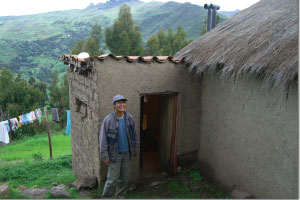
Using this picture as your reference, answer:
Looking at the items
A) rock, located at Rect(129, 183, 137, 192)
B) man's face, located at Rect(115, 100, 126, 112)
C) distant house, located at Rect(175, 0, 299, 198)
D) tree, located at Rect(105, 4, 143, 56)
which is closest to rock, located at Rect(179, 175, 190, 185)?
distant house, located at Rect(175, 0, 299, 198)

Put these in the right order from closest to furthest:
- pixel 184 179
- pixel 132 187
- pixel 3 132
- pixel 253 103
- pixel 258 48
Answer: pixel 258 48, pixel 253 103, pixel 132 187, pixel 184 179, pixel 3 132

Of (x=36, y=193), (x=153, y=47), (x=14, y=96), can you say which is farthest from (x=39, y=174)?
(x=153, y=47)

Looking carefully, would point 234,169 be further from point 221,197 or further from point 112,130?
point 112,130

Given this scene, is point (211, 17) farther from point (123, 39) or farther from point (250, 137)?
point (123, 39)

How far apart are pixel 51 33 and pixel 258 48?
5758cm

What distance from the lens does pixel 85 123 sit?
538 cm

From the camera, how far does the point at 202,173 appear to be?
17.5 ft

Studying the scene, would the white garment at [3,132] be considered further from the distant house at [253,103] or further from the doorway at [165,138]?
the distant house at [253,103]

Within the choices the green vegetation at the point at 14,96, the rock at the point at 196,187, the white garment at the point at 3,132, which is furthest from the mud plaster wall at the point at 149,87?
the green vegetation at the point at 14,96

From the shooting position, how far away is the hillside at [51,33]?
40613mm

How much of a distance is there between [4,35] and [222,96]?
185ft

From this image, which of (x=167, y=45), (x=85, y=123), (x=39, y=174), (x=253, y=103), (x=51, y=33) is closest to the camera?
(x=253, y=103)

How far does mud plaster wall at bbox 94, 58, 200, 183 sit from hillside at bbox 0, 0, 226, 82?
3606cm

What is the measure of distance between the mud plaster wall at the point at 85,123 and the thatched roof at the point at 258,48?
6.34 feet
